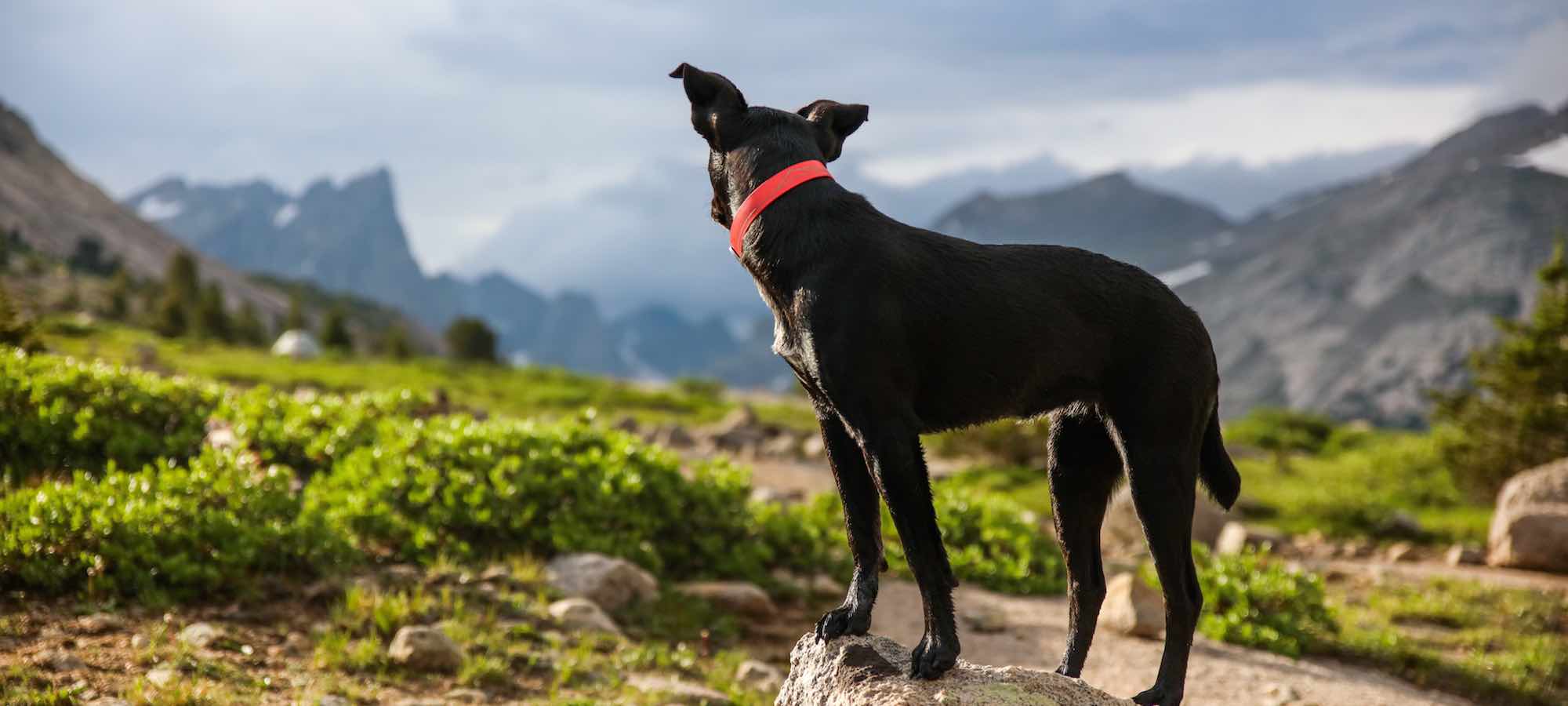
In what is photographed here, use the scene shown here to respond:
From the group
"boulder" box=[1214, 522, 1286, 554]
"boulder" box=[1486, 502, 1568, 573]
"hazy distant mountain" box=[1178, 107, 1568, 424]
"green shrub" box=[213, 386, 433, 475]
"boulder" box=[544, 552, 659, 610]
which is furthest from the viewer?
"hazy distant mountain" box=[1178, 107, 1568, 424]

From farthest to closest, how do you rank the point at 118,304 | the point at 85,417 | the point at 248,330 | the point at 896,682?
the point at 248,330
the point at 118,304
the point at 85,417
the point at 896,682

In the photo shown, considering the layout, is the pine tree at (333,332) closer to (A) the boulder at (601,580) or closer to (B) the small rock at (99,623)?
(A) the boulder at (601,580)

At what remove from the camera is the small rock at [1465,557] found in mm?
12422

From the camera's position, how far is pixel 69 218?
110 metres

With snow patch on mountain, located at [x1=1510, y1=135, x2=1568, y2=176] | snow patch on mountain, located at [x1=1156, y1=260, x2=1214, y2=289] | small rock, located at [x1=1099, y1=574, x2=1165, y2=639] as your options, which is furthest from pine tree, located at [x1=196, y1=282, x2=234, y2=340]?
snow patch on mountain, located at [x1=1156, y1=260, x2=1214, y2=289]

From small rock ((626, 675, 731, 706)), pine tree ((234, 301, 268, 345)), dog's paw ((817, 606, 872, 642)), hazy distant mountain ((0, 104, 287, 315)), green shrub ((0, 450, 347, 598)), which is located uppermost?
hazy distant mountain ((0, 104, 287, 315))

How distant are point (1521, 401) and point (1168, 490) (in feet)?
46.5

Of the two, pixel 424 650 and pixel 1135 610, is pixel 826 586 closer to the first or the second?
pixel 1135 610

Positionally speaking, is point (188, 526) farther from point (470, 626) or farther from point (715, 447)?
point (715, 447)

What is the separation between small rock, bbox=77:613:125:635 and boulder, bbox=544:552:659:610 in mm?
2637

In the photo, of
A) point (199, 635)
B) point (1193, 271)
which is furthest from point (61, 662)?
point (1193, 271)

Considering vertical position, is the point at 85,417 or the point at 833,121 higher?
the point at 833,121

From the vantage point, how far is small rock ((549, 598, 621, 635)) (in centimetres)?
697

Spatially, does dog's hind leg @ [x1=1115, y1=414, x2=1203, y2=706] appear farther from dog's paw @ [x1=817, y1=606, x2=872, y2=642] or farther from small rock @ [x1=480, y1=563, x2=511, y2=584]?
small rock @ [x1=480, y1=563, x2=511, y2=584]
